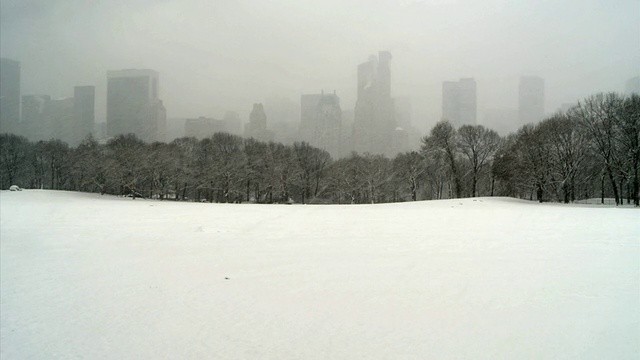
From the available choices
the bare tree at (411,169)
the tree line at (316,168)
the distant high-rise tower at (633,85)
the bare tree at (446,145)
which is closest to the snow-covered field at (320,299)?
the distant high-rise tower at (633,85)

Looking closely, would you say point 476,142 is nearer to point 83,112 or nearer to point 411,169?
point 411,169

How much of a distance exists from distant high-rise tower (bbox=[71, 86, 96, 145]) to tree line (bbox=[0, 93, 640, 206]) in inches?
133

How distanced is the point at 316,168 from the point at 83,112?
21166 mm

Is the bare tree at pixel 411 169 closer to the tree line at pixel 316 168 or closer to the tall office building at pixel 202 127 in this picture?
the tree line at pixel 316 168

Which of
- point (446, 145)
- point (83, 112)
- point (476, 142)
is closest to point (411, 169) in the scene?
point (446, 145)

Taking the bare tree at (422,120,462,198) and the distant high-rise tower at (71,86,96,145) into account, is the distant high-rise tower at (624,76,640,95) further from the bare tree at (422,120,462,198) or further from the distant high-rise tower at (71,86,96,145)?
the distant high-rise tower at (71,86,96,145)

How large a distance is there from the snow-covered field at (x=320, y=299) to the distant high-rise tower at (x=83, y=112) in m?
18.0

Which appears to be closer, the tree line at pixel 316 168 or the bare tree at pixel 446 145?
the tree line at pixel 316 168

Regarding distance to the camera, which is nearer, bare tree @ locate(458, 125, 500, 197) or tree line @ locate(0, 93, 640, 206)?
tree line @ locate(0, 93, 640, 206)

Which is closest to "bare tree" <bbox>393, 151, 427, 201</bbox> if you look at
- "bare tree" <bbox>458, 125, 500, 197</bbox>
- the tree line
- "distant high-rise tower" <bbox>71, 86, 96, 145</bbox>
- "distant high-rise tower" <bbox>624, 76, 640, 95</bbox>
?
the tree line

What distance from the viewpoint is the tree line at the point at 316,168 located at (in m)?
29.2

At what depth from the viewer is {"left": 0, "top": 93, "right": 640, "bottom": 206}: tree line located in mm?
29219

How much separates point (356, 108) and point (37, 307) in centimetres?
3136

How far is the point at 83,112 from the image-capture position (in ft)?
83.5
